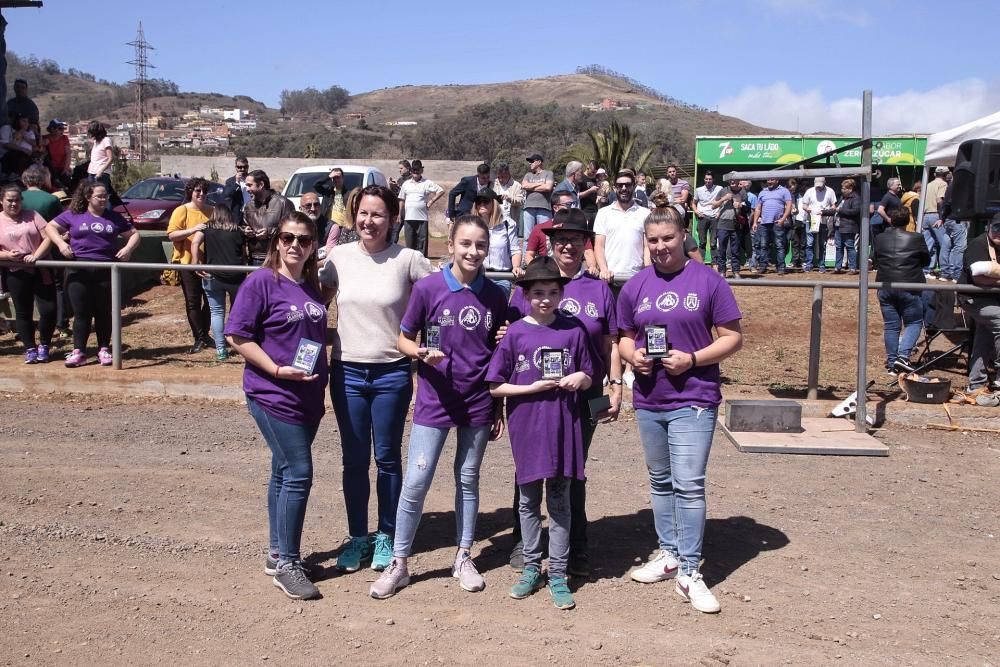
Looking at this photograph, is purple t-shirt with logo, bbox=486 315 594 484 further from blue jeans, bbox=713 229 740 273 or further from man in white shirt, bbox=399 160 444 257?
blue jeans, bbox=713 229 740 273

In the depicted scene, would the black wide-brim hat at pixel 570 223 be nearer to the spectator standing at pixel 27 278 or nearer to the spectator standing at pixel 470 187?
the spectator standing at pixel 27 278

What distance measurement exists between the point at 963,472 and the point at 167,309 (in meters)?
10.8

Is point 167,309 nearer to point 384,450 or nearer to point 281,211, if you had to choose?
point 281,211

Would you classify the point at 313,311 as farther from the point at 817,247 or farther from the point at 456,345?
the point at 817,247

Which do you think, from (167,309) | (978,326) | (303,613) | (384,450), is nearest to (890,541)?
(384,450)

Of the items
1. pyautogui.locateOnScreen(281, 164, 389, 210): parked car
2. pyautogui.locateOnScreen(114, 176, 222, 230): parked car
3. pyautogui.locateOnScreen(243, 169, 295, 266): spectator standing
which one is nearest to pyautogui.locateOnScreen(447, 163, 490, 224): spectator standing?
pyautogui.locateOnScreen(281, 164, 389, 210): parked car

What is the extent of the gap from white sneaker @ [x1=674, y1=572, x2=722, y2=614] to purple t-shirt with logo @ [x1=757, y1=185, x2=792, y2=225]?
14.4 meters

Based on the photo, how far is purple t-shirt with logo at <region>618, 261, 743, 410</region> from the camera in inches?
195

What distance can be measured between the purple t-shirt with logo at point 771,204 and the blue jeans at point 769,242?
136mm

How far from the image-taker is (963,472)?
738cm

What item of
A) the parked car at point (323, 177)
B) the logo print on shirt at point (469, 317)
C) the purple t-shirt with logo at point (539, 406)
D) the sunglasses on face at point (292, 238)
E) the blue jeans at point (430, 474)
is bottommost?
the blue jeans at point (430, 474)

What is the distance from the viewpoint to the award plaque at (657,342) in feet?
16.1

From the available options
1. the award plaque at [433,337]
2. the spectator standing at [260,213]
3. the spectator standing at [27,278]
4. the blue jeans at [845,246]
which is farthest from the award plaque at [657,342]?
the blue jeans at [845,246]

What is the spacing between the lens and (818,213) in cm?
1862
